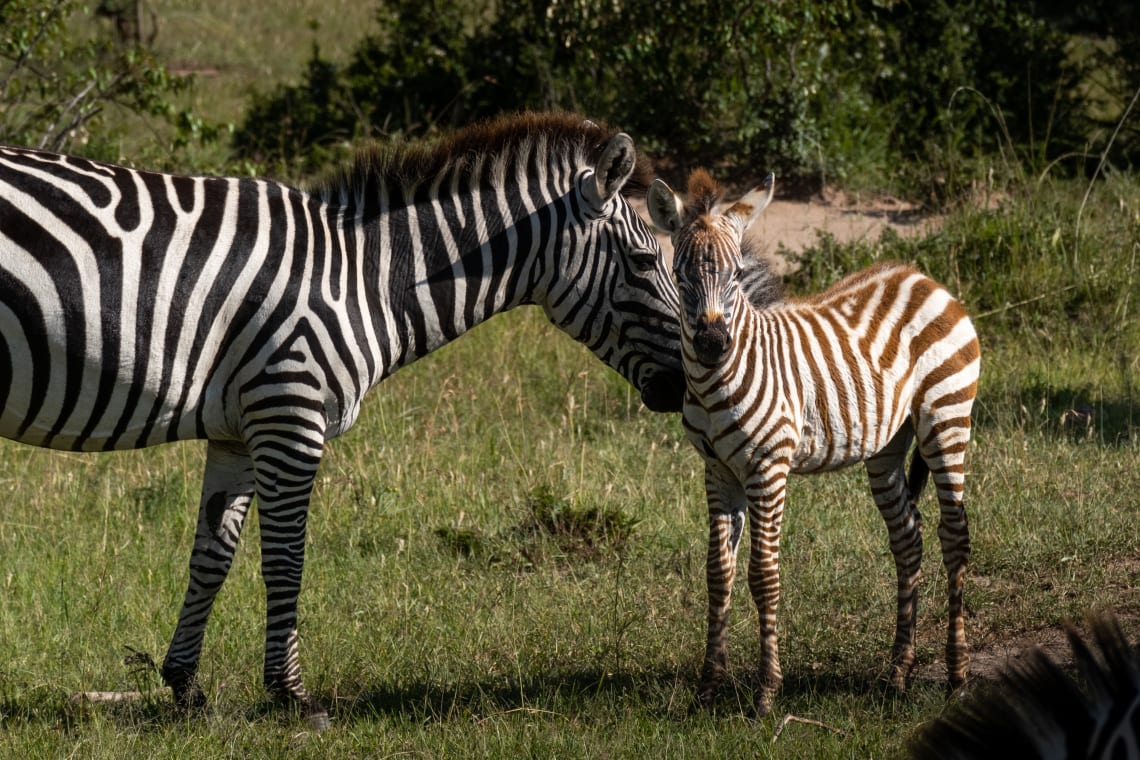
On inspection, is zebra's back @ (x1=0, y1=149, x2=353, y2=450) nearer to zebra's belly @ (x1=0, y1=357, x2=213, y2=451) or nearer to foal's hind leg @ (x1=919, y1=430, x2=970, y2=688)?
zebra's belly @ (x1=0, y1=357, x2=213, y2=451)

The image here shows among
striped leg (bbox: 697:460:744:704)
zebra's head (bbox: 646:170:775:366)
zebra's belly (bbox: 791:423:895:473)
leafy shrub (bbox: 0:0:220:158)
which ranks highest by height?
leafy shrub (bbox: 0:0:220:158)

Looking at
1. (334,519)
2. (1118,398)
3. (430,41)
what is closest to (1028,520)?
(1118,398)

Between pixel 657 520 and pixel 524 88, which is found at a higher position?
pixel 524 88

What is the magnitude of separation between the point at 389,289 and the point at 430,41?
9.86 metres

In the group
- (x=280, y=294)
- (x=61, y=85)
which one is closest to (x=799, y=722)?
(x=280, y=294)

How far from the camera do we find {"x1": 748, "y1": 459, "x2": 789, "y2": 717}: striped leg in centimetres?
480

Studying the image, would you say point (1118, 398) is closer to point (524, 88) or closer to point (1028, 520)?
point (1028, 520)

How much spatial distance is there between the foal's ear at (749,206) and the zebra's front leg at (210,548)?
85.1 inches

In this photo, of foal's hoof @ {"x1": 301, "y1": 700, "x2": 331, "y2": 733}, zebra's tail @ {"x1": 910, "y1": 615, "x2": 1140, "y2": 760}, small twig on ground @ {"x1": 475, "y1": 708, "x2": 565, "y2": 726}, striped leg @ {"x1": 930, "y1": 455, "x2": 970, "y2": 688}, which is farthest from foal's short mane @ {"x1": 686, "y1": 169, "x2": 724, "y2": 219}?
zebra's tail @ {"x1": 910, "y1": 615, "x2": 1140, "y2": 760}

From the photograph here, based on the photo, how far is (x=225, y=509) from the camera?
5.28 metres

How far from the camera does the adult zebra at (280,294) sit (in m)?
4.68

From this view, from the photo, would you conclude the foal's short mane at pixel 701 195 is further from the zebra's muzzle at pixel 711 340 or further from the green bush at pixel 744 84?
the green bush at pixel 744 84

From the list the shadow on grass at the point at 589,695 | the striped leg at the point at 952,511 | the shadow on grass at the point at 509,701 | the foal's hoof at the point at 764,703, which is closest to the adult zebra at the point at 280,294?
the shadow on grass at the point at 509,701

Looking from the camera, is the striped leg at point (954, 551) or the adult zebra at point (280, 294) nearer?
the adult zebra at point (280, 294)
